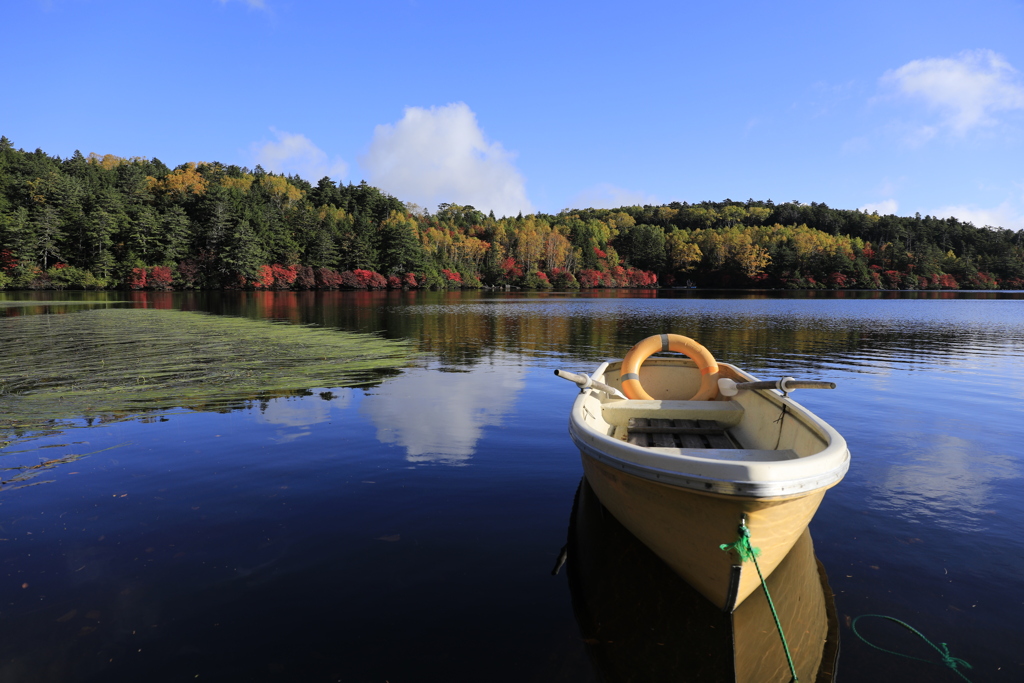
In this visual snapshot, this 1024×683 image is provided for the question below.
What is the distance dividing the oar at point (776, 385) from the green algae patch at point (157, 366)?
350 inches

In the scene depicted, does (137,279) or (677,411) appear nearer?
(677,411)

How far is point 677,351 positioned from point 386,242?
90740 millimetres

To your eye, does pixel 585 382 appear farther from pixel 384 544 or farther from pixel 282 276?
pixel 282 276

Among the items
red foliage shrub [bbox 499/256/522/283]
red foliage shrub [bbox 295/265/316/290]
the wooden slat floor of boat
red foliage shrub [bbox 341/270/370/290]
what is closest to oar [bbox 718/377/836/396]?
the wooden slat floor of boat

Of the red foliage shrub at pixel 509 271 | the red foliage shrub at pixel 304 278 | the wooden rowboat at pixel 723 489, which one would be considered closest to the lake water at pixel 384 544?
the wooden rowboat at pixel 723 489

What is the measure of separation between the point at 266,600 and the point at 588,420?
3.73 m

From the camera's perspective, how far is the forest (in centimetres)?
7212

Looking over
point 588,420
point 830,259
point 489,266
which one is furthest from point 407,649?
point 830,259

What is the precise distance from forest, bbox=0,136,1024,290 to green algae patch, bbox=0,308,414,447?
54.9 meters

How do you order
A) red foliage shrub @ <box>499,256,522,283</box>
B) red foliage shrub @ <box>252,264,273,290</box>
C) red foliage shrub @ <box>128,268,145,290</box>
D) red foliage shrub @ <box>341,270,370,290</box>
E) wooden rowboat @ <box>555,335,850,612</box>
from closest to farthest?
1. wooden rowboat @ <box>555,335,850,612</box>
2. red foliage shrub @ <box>128,268,145,290</box>
3. red foliage shrub @ <box>252,264,273,290</box>
4. red foliage shrub @ <box>341,270,370,290</box>
5. red foliage shrub @ <box>499,256,522,283</box>

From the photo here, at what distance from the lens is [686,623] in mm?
4398

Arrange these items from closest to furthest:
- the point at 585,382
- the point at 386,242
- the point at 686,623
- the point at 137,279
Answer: the point at 686,623 → the point at 585,382 → the point at 137,279 → the point at 386,242

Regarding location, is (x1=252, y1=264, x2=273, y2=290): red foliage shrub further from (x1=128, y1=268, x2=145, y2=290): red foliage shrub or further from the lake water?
the lake water

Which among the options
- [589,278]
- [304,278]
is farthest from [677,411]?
[589,278]
